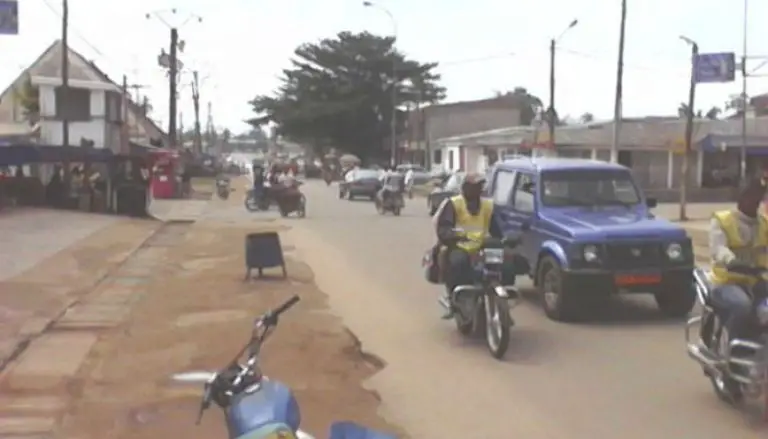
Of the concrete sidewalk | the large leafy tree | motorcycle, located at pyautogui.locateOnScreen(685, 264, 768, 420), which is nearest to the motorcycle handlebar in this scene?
motorcycle, located at pyautogui.locateOnScreen(685, 264, 768, 420)

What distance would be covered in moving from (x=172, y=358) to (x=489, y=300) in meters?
2.99

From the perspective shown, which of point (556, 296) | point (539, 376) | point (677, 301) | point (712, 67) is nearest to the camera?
point (539, 376)

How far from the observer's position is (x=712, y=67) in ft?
116

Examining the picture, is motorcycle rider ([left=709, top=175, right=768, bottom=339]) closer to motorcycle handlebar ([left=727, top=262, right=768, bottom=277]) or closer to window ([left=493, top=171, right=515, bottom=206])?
motorcycle handlebar ([left=727, top=262, right=768, bottom=277])

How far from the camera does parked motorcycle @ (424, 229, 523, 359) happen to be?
35.3ft

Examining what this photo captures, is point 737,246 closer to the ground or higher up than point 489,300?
higher up

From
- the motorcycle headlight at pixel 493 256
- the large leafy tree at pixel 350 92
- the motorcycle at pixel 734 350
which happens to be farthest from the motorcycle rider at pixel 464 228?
the large leafy tree at pixel 350 92

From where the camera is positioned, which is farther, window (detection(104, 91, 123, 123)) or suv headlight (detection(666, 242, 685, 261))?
window (detection(104, 91, 123, 123))

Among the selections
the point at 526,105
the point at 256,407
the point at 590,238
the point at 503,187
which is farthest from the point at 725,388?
the point at 526,105

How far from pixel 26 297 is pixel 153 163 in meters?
38.8

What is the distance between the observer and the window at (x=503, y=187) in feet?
49.8

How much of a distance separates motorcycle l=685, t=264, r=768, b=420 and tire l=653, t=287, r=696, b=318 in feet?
13.2

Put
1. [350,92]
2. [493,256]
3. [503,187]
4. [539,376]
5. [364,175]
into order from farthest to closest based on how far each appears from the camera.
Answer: [350,92]
[364,175]
[503,187]
[493,256]
[539,376]

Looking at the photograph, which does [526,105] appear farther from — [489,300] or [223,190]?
[489,300]
